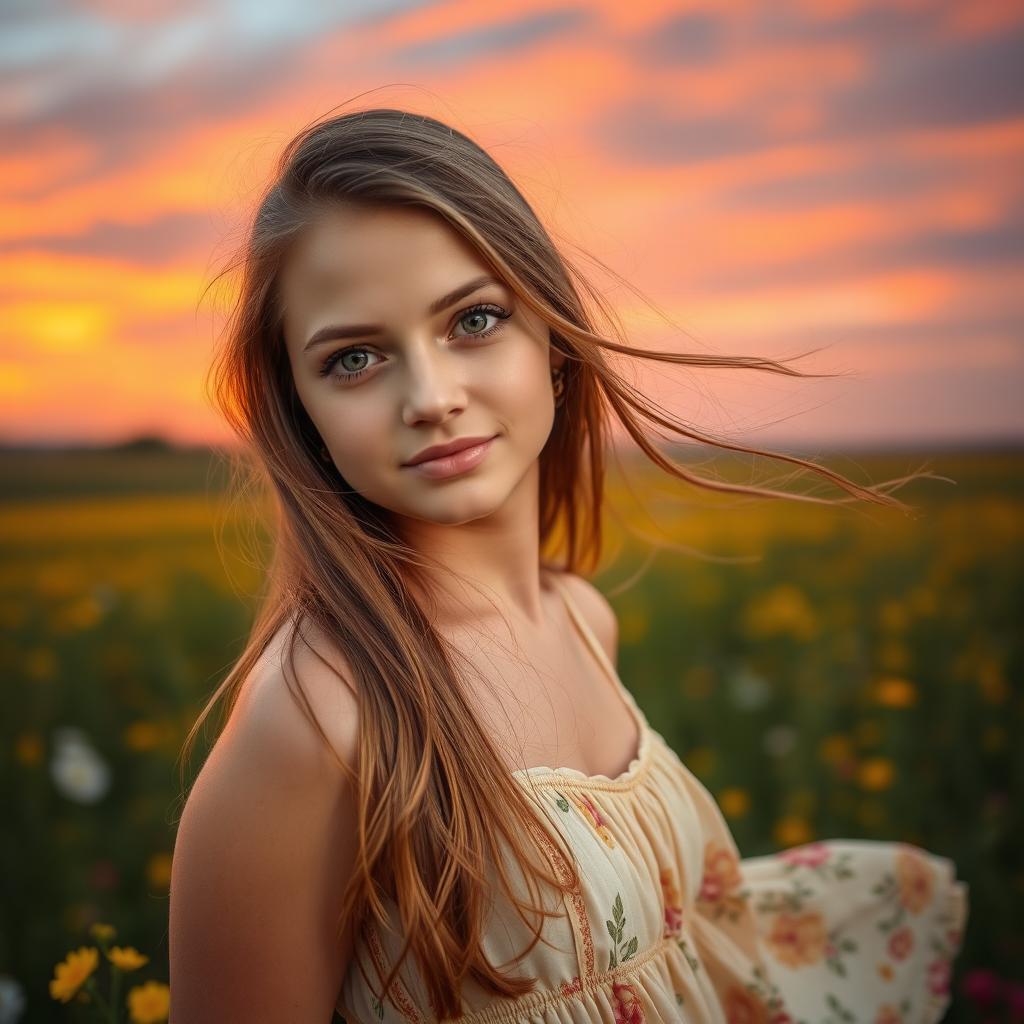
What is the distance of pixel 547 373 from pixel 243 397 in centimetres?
47

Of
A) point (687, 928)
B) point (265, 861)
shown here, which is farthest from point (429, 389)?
point (687, 928)

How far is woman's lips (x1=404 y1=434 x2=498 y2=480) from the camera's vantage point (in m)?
1.25

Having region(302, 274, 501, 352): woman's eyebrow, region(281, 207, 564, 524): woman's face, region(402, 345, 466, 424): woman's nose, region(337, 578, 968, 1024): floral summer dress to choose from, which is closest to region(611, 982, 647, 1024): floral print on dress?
region(337, 578, 968, 1024): floral summer dress

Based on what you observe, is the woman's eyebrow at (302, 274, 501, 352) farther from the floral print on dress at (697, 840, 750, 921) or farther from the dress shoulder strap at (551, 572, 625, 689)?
the floral print on dress at (697, 840, 750, 921)

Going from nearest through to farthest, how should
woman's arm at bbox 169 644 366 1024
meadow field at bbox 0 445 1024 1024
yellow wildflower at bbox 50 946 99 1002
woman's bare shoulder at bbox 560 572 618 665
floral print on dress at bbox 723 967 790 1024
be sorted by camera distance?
woman's arm at bbox 169 644 366 1024 → yellow wildflower at bbox 50 946 99 1002 → floral print on dress at bbox 723 967 790 1024 → woman's bare shoulder at bbox 560 572 618 665 → meadow field at bbox 0 445 1024 1024

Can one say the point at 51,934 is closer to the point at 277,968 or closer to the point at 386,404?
the point at 277,968

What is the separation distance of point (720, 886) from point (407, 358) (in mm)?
1090

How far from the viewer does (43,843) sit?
8.57ft

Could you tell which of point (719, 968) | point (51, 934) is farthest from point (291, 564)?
point (51, 934)

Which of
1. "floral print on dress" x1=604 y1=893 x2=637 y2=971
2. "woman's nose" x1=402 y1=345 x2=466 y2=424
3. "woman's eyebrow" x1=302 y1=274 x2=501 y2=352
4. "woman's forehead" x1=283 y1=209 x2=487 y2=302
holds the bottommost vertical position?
"floral print on dress" x1=604 y1=893 x2=637 y2=971

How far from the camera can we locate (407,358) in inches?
48.3

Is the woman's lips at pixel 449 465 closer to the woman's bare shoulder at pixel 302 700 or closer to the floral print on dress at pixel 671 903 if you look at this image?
the woman's bare shoulder at pixel 302 700

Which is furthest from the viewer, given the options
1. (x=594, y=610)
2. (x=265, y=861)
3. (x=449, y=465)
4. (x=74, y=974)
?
(x=594, y=610)

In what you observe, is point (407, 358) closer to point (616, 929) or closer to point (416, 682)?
point (416, 682)
